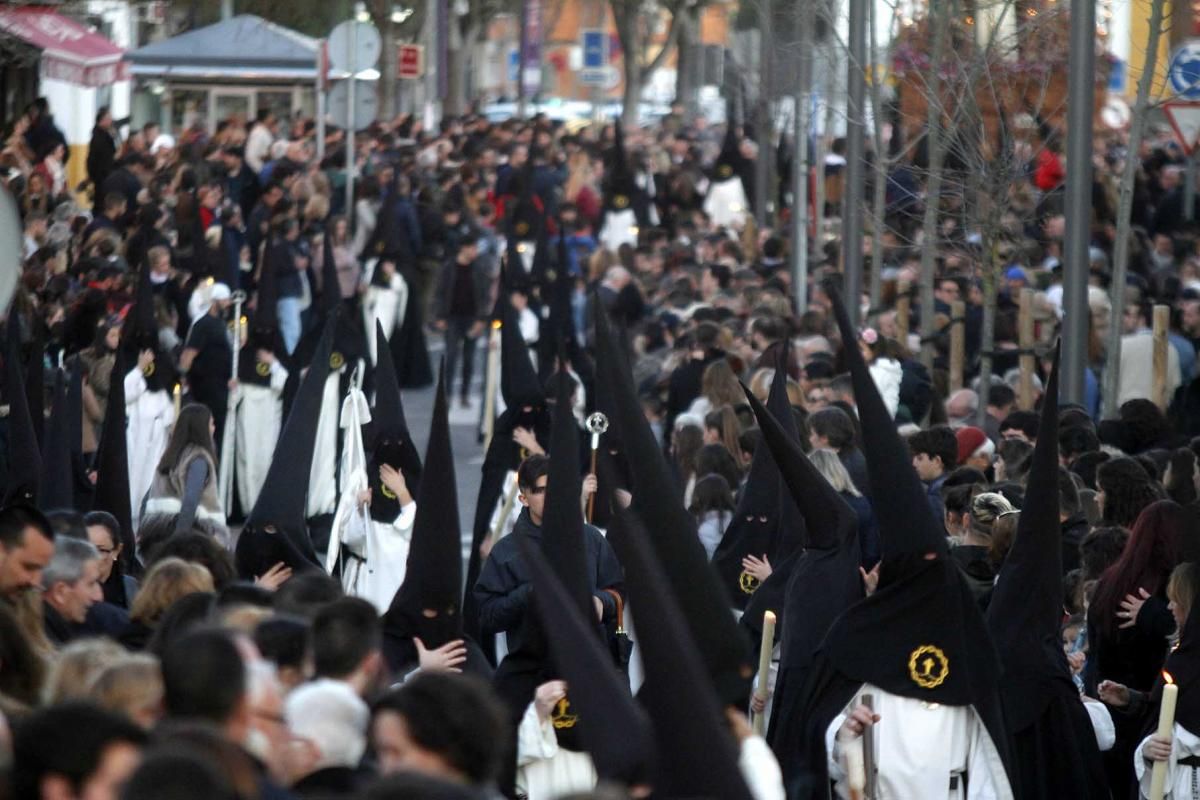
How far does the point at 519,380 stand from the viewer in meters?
15.5

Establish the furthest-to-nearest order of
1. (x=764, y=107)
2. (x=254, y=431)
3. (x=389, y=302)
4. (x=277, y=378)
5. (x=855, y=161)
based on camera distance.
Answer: (x=764, y=107), (x=389, y=302), (x=855, y=161), (x=277, y=378), (x=254, y=431)

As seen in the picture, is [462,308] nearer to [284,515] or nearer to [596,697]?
[284,515]

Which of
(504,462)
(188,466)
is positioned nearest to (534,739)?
(188,466)

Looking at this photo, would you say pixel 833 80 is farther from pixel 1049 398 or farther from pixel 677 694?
pixel 677 694

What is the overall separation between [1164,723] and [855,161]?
41.4ft

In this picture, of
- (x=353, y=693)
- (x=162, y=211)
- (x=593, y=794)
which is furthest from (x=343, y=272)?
(x=593, y=794)

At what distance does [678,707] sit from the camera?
5703 mm

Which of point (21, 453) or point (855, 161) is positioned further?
point (855, 161)

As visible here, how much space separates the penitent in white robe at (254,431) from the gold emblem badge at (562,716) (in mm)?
10237

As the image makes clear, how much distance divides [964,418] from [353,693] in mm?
10850

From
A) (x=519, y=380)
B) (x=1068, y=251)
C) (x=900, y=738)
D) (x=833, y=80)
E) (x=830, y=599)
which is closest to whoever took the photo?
(x=900, y=738)

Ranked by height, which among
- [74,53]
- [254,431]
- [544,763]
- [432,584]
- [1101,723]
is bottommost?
[254,431]

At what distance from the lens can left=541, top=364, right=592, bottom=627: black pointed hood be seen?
8102 millimetres

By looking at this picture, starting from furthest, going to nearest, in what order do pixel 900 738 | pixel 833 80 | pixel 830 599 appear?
pixel 833 80 < pixel 830 599 < pixel 900 738
